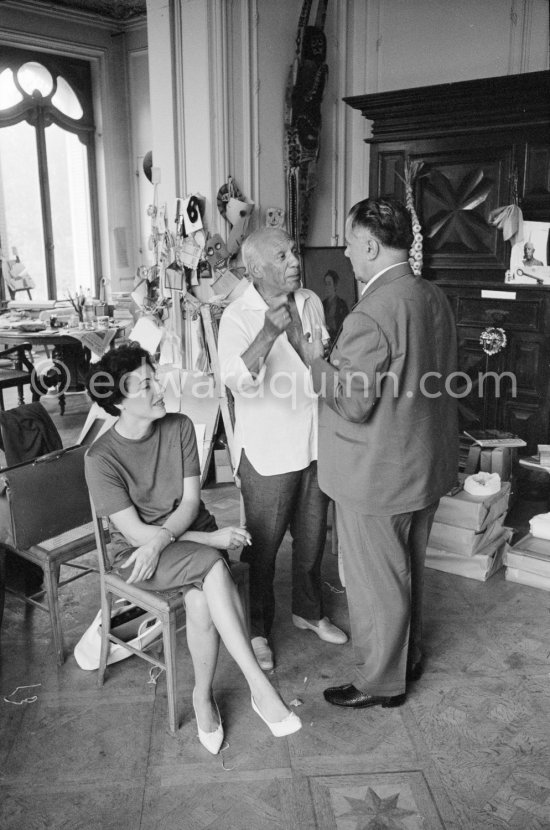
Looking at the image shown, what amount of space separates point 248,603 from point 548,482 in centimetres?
265

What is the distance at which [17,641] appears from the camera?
10.0 ft

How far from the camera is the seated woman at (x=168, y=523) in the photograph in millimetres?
2377

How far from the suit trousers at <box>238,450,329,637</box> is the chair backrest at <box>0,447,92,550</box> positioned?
69cm

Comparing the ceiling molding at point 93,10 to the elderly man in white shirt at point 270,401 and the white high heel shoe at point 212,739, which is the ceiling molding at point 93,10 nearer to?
the elderly man in white shirt at point 270,401

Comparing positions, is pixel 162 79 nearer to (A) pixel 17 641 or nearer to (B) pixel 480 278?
(B) pixel 480 278

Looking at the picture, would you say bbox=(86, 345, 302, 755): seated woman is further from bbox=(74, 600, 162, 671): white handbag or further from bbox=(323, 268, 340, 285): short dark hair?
bbox=(323, 268, 340, 285): short dark hair

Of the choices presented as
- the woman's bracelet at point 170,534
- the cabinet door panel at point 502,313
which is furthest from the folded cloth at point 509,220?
the woman's bracelet at point 170,534

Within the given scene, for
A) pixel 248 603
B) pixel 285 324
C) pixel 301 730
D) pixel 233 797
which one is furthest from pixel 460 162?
pixel 233 797

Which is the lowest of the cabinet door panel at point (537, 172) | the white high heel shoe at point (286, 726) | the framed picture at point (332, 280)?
the white high heel shoe at point (286, 726)

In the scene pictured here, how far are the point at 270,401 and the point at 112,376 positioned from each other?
56 cm

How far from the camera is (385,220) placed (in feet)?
7.13

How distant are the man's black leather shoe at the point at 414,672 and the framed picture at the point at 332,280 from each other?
9.34 feet

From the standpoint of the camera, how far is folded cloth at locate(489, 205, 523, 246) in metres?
4.60

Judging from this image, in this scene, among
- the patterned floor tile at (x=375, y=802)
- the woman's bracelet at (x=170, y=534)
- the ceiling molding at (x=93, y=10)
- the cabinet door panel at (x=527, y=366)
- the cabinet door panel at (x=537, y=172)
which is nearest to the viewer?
the patterned floor tile at (x=375, y=802)
